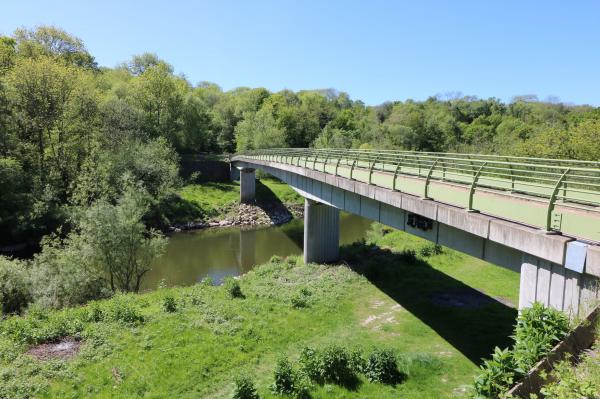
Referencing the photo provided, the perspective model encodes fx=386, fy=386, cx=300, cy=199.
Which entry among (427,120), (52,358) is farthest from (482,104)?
(52,358)

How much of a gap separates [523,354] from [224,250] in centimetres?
3029

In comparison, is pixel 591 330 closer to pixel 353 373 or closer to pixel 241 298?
pixel 353 373

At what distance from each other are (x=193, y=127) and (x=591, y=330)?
60.9 meters

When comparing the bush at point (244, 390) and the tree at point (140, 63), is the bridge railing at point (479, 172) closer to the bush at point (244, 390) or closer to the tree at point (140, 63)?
the bush at point (244, 390)

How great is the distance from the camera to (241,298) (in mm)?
18312

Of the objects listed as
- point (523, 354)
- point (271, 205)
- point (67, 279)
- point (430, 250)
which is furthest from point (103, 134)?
point (523, 354)

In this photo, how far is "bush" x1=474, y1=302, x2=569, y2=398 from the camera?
6004 mm

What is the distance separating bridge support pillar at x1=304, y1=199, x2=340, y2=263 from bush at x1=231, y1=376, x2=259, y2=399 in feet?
48.3

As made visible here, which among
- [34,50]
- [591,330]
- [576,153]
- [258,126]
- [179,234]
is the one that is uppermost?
[34,50]

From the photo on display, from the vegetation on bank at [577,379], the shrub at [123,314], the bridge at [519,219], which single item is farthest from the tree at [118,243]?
the vegetation on bank at [577,379]

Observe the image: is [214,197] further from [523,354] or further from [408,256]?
[523,354]

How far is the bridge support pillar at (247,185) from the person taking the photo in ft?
172

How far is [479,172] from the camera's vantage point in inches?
385

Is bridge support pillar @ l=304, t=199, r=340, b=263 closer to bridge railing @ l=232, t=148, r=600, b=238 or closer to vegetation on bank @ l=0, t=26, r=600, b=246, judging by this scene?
bridge railing @ l=232, t=148, r=600, b=238
